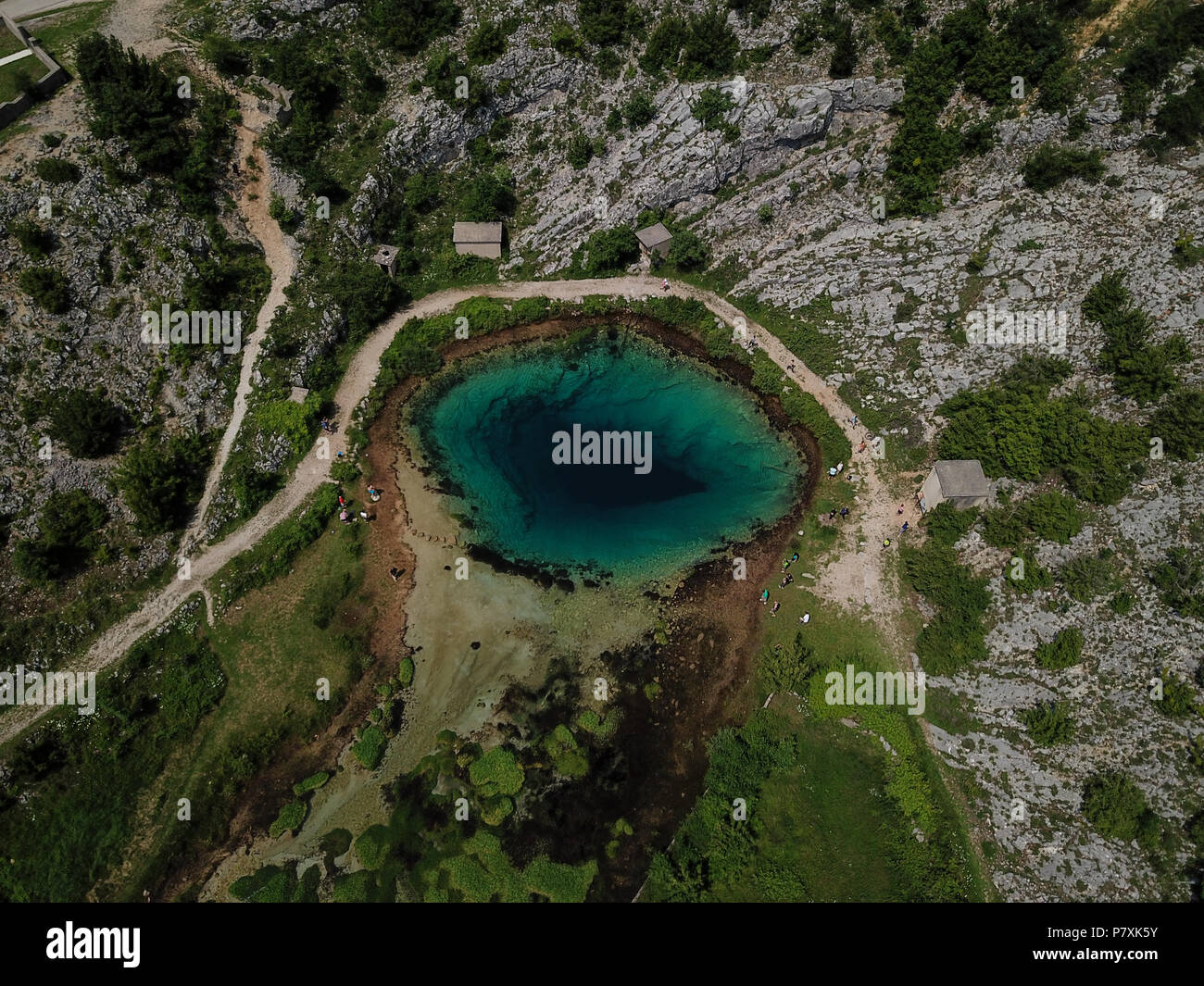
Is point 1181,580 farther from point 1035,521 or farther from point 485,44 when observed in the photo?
point 485,44

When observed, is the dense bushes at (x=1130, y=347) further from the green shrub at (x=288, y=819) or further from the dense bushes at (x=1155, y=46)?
the green shrub at (x=288, y=819)

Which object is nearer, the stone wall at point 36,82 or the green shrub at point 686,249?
the stone wall at point 36,82

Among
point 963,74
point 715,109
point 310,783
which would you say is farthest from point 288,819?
point 963,74

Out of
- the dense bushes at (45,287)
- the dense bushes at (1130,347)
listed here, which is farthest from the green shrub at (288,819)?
the dense bushes at (1130,347)

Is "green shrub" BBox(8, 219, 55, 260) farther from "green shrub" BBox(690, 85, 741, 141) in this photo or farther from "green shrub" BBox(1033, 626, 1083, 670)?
"green shrub" BBox(1033, 626, 1083, 670)

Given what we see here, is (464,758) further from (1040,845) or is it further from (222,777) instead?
(1040,845)
